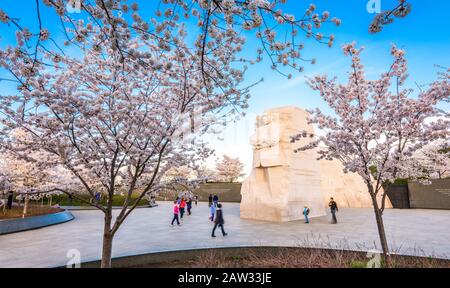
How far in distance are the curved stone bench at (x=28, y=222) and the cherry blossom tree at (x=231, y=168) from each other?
4161 centimetres

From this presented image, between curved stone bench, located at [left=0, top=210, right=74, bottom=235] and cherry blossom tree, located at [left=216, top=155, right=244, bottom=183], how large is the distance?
41.6 meters

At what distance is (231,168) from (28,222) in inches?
1796

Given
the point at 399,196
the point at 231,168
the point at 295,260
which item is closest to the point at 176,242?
the point at 295,260

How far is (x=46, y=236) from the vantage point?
38.3 feet

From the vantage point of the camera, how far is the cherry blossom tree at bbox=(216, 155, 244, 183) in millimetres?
57572

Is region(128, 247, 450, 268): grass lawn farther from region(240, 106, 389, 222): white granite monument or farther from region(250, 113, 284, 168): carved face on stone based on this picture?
region(250, 113, 284, 168): carved face on stone

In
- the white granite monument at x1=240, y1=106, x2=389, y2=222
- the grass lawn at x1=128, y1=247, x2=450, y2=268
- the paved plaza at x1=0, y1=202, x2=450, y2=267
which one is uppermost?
the white granite monument at x1=240, y1=106, x2=389, y2=222

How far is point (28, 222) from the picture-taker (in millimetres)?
13617

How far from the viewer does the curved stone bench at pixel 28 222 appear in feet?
40.0

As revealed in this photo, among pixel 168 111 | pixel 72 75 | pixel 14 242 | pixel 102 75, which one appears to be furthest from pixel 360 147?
pixel 14 242

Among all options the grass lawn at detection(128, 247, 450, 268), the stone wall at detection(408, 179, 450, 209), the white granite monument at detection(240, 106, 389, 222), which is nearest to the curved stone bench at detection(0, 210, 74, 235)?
the grass lawn at detection(128, 247, 450, 268)

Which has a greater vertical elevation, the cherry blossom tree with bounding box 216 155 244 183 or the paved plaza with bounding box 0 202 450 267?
the cherry blossom tree with bounding box 216 155 244 183

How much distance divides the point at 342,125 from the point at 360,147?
0.86 meters
